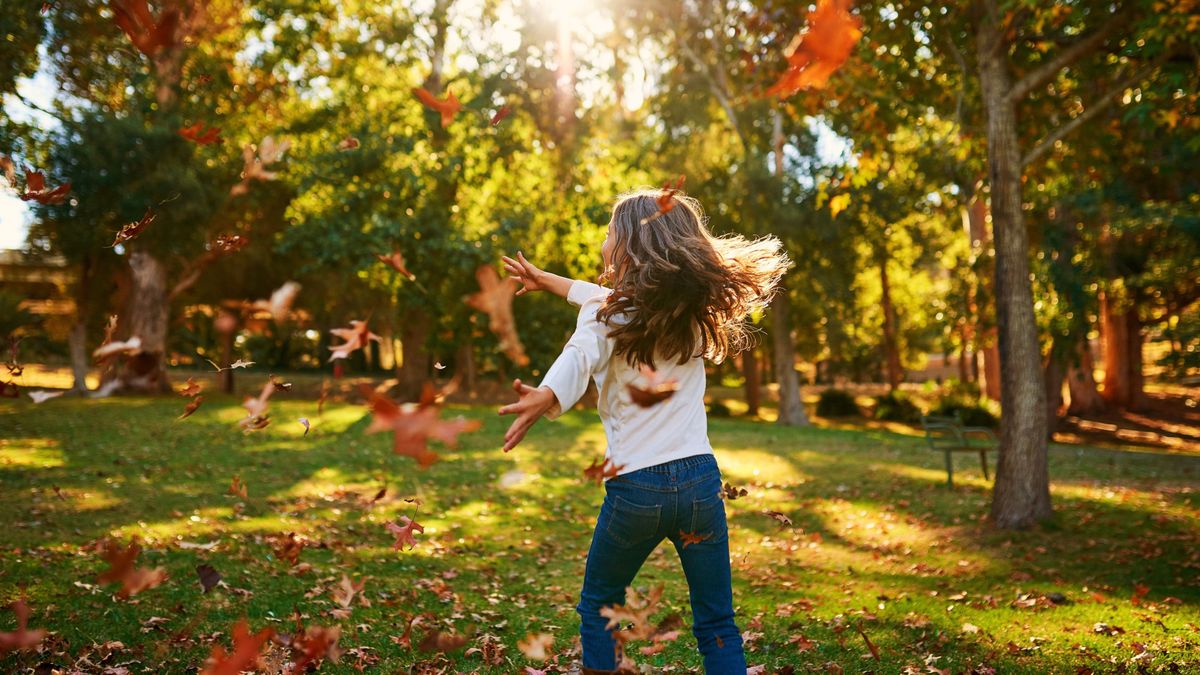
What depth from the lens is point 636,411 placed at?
3014 millimetres

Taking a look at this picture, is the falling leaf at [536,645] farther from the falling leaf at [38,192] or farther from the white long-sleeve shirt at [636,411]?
the falling leaf at [38,192]

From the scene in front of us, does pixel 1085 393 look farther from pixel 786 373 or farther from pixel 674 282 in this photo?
pixel 674 282

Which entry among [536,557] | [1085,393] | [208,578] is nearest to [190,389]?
[208,578]

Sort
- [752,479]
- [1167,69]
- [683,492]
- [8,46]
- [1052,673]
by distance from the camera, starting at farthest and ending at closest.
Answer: [752,479]
[8,46]
[1167,69]
[1052,673]
[683,492]

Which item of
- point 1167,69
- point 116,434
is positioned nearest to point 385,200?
point 116,434

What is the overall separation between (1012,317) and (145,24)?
734 cm

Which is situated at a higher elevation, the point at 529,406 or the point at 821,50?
the point at 821,50

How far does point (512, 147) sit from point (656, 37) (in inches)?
182

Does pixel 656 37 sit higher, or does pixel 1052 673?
pixel 656 37

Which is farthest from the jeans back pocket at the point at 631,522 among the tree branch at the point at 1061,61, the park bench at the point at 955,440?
the park bench at the point at 955,440

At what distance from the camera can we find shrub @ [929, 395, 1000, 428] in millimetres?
23359

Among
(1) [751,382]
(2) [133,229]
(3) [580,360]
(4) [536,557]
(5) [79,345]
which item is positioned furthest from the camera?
(1) [751,382]

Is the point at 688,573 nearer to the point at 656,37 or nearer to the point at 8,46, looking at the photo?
the point at 8,46

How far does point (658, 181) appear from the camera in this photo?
23969 millimetres
